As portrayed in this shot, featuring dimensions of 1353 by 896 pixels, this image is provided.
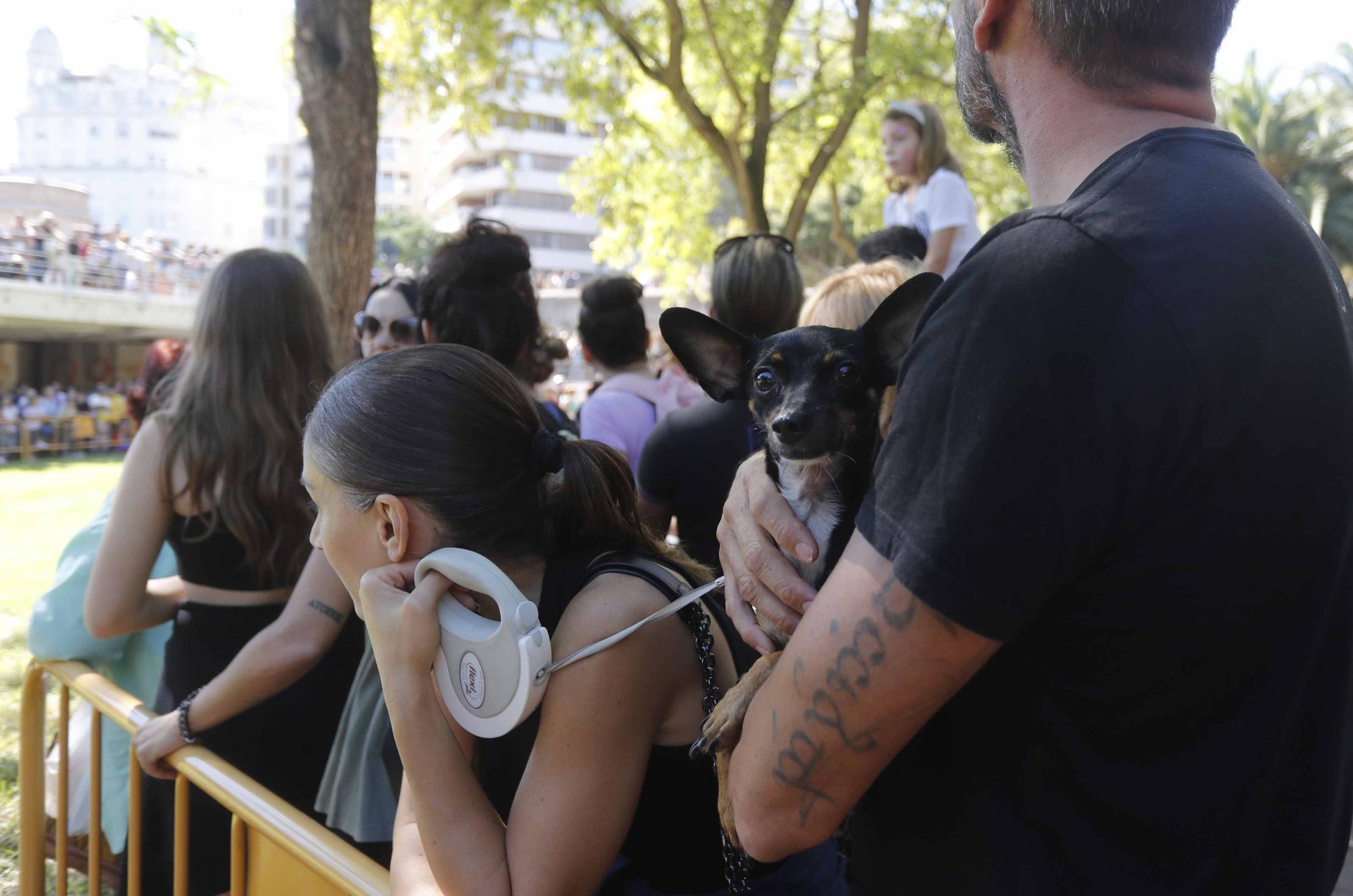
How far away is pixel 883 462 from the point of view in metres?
1.09

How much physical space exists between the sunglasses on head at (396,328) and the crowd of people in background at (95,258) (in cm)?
2498

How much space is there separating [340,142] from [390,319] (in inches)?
113

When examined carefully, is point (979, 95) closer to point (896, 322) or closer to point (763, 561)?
point (896, 322)

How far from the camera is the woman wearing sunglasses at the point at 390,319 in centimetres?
405

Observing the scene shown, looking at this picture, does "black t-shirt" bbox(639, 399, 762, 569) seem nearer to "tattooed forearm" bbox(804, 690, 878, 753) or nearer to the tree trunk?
"tattooed forearm" bbox(804, 690, 878, 753)

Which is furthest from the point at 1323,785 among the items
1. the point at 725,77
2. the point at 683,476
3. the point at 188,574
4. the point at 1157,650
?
→ the point at 725,77

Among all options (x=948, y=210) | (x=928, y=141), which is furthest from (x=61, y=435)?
(x=948, y=210)

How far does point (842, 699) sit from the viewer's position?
111cm

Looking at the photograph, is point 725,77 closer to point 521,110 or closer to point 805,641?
point 521,110

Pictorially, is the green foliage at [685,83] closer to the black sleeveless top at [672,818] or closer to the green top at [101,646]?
the green top at [101,646]

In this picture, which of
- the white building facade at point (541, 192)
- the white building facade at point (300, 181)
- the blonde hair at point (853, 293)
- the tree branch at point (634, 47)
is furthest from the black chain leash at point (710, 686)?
the white building facade at point (300, 181)

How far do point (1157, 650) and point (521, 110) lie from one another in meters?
13.7

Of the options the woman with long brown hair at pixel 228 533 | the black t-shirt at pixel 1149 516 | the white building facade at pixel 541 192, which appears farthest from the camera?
the white building facade at pixel 541 192

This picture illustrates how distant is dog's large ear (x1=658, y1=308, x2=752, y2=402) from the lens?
1937 mm
